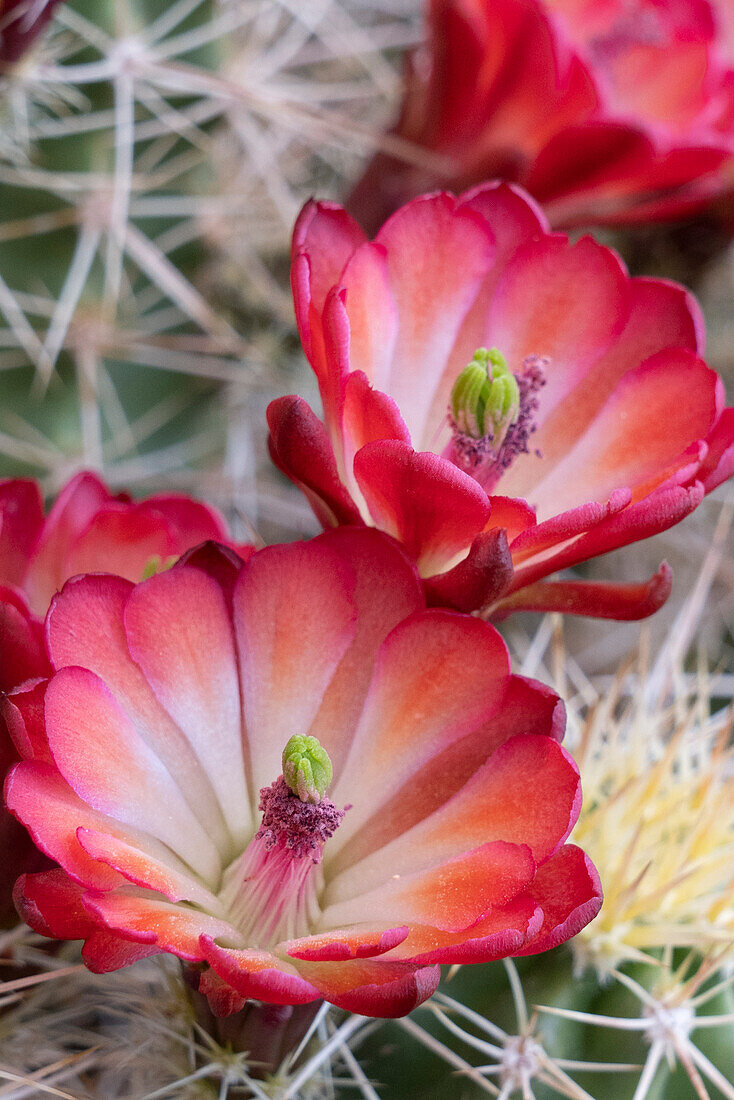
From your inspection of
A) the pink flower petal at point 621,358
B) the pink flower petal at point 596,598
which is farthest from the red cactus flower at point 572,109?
the pink flower petal at point 596,598

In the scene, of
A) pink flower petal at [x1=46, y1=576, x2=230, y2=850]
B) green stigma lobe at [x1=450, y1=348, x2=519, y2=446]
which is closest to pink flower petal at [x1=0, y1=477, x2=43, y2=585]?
pink flower petal at [x1=46, y1=576, x2=230, y2=850]

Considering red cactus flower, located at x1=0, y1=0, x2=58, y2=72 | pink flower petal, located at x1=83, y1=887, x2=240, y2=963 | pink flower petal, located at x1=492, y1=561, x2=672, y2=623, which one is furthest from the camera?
red cactus flower, located at x1=0, y1=0, x2=58, y2=72

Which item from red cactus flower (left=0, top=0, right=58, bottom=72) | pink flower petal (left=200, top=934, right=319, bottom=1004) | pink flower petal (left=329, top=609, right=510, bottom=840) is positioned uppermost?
red cactus flower (left=0, top=0, right=58, bottom=72)

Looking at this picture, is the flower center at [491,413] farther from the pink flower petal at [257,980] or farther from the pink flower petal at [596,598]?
the pink flower petal at [257,980]

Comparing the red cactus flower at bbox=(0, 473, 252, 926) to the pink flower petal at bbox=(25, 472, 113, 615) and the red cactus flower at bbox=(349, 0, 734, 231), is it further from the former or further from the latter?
the red cactus flower at bbox=(349, 0, 734, 231)

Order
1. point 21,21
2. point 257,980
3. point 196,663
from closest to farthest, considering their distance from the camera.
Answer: point 257,980, point 196,663, point 21,21

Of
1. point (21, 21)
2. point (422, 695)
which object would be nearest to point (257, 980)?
point (422, 695)

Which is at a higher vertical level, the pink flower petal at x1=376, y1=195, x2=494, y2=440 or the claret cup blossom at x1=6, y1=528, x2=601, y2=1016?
the pink flower petal at x1=376, y1=195, x2=494, y2=440

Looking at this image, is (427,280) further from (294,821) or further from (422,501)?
(294,821)
